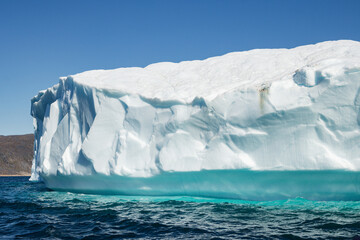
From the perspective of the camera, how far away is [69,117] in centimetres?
1146

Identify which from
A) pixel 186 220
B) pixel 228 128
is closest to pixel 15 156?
pixel 228 128

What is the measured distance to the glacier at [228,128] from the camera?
22.8ft

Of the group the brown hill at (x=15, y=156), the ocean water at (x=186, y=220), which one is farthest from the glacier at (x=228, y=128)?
the brown hill at (x=15, y=156)

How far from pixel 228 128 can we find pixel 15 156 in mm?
54791

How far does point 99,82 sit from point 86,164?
8.25ft

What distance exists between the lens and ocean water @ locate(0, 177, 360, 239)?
512 centimetres

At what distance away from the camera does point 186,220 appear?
611cm

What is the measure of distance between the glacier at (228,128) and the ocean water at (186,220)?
22.3 inches

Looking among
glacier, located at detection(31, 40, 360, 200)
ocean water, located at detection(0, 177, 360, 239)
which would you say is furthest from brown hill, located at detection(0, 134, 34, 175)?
ocean water, located at detection(0, 177, 360, 239)

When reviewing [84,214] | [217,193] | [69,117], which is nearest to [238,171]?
[217,193]

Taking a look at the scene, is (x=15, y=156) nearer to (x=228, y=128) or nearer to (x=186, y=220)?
(x=228, y=128)

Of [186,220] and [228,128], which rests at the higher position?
[228,128]

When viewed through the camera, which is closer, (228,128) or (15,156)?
(228,128)

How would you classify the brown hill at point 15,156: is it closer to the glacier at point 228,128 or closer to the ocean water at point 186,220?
the glacier at point 228,128
